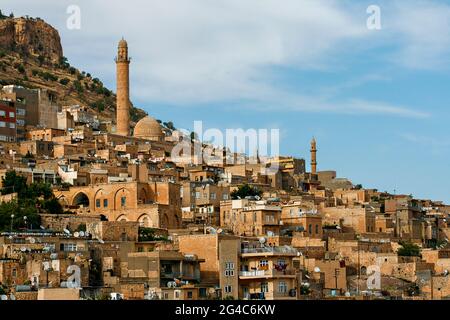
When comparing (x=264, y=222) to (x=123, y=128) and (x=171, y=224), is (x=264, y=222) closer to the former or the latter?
(x=171, y=224)

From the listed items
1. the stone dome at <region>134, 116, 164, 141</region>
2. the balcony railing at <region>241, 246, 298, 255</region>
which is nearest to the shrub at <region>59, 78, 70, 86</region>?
the stone dome at <region>134, 116, 164, 141</region>

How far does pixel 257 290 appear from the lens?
3922cm

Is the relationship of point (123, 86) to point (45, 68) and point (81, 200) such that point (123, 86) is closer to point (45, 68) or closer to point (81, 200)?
point (81, 200)

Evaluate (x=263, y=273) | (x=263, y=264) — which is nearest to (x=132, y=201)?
(x=263, y=264)

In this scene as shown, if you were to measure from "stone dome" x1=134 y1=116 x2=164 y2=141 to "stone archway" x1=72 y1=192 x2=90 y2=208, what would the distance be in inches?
798

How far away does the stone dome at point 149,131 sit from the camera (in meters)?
74.6

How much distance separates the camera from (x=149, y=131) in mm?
75062

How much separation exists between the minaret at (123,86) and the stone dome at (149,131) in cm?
77

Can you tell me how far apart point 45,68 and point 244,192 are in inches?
1666

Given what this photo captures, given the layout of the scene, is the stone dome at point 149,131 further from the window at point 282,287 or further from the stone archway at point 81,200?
the window at point 282,287

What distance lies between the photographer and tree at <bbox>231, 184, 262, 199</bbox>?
58438mm

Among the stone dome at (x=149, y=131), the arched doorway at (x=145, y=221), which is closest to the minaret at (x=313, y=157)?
the stone dome at (x=149, y=131)
